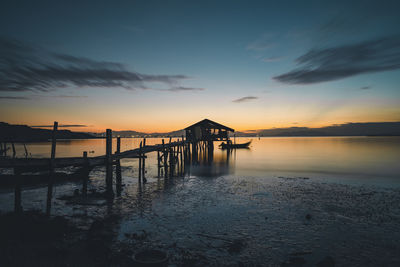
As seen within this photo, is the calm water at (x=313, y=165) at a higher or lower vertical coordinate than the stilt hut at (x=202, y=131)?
lower

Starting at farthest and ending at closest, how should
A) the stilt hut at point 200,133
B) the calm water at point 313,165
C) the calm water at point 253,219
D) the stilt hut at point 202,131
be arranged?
the stilt hut at point 202,131 < the stilt hut at point 200,133 < the calm water at point 313,165 < the calm water at point 253,219

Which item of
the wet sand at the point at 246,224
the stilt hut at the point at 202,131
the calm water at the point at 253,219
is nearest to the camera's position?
the wet sand at the point at 246,224

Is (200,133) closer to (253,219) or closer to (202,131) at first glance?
(202,131)

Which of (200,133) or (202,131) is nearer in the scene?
(202,131)

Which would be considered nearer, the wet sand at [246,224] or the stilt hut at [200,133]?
the wet sand at [246,224]

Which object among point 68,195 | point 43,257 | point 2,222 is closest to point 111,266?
point 43,257

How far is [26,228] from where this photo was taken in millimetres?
7785

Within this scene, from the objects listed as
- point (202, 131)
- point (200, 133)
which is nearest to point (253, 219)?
point (202, 131)

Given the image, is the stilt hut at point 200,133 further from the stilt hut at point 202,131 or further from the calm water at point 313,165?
the calm water at point 313,165

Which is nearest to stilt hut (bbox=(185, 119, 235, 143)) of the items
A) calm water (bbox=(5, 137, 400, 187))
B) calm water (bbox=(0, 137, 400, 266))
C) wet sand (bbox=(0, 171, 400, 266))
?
calm water (bbox=(5, 137, 400, 187))

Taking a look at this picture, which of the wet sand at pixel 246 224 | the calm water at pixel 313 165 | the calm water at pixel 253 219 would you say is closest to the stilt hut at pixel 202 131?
the calm water at pixel 313 165

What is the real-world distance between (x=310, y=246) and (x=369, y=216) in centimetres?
479

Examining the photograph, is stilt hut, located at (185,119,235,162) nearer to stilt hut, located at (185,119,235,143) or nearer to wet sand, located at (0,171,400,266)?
stilt hut, located at (185,119,235,143)

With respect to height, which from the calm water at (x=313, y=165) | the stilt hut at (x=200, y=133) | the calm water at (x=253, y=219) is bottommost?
the calm water at (x=253, y=219)
